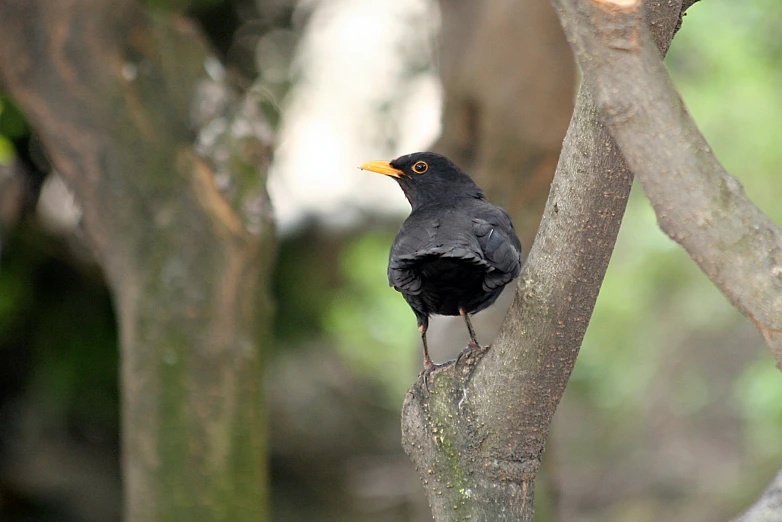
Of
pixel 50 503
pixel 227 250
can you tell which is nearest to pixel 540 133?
pixel 227 250

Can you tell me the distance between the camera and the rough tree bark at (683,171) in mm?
1660

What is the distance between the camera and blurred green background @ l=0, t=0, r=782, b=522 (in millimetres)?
6551

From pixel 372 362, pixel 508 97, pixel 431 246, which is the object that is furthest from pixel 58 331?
pixel 431 246

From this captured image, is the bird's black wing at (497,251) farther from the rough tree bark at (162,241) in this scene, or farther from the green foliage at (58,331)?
the green foliage at (58,331)

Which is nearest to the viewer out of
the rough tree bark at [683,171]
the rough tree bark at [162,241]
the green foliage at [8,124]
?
the rough tree bark at [683,171]

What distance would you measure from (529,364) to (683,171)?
0.81 m

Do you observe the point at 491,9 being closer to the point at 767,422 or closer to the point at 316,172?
the point at 316,172

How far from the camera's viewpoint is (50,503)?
6.89 m

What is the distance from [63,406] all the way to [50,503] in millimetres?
848

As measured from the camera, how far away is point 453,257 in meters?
2.53

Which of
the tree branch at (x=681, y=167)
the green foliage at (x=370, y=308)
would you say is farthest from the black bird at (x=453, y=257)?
the green foliage at (x=370, y=308)

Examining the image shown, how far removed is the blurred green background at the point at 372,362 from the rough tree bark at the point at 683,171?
10.5ft

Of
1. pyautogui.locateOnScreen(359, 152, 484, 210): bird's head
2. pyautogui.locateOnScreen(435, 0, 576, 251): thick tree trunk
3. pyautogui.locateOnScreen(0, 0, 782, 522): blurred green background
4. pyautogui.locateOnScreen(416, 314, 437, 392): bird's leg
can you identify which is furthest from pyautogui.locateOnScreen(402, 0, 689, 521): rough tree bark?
pyautogui.locateOnScreen(435, 0, 576, 251): thick tree trunk

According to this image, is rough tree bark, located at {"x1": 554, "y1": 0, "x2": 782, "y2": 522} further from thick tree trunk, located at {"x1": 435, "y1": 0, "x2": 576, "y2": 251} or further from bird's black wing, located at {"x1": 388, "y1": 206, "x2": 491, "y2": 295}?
thick tree trunk, located at {"x1": 435, "y1": 0, "x2": 576, "y2": 251}
